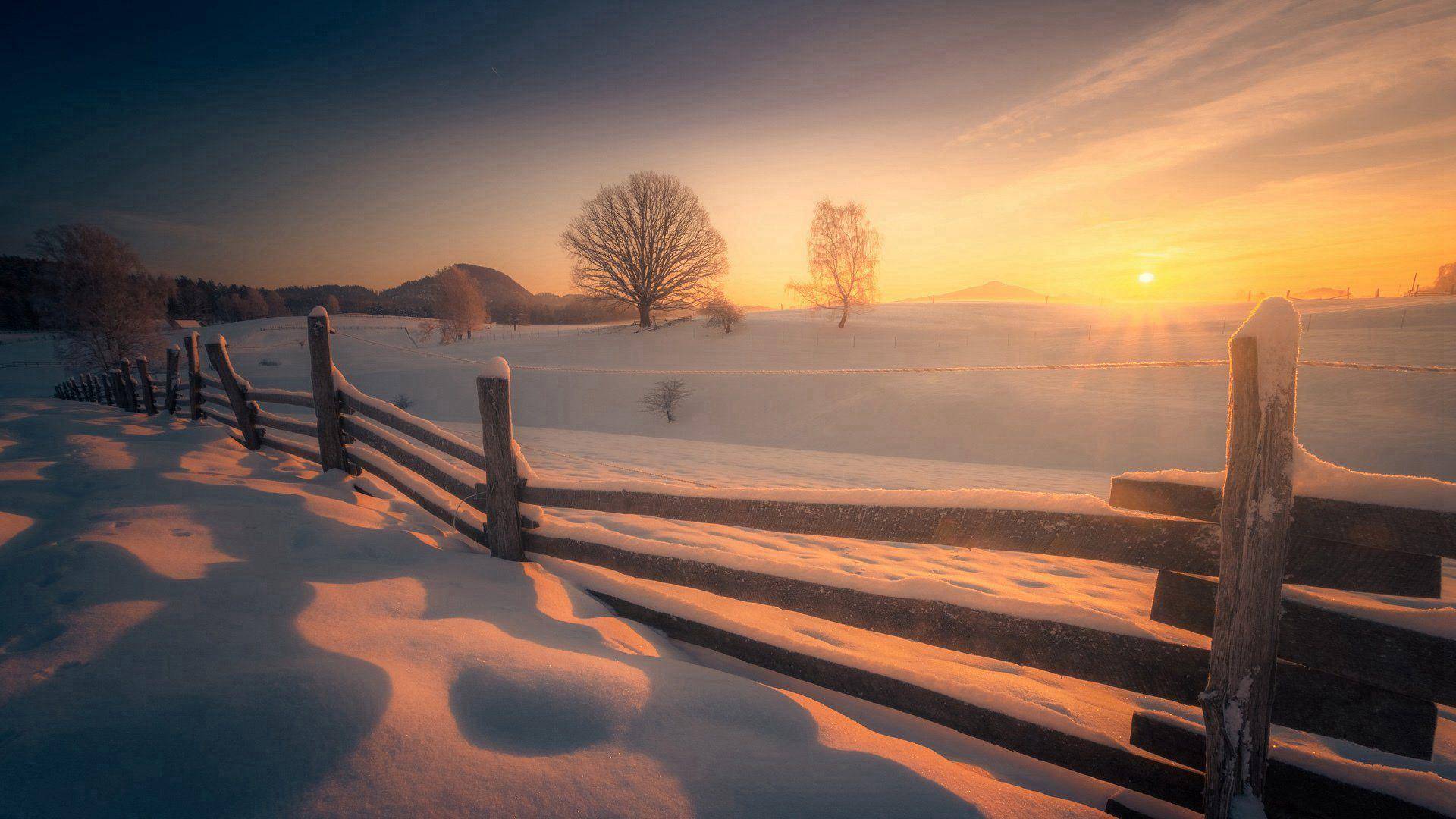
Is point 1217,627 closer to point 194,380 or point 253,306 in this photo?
point 194,380

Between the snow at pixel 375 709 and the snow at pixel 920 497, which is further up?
the snow at pixel 920 497

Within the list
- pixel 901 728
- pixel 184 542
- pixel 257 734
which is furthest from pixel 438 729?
pixel 184 542

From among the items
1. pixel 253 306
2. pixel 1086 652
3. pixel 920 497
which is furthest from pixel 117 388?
pixel 253 306

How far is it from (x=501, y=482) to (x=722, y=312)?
94.2 feet

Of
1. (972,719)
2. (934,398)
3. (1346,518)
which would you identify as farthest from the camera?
(934,398)

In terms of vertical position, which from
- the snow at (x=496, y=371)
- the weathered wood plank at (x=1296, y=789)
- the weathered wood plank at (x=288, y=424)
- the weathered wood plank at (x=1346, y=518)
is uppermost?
the snow at (x=496, y=371)

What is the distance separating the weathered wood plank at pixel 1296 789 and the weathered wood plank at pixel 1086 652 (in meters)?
0.13

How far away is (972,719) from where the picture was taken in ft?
6.16

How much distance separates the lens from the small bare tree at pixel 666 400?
61.3ft

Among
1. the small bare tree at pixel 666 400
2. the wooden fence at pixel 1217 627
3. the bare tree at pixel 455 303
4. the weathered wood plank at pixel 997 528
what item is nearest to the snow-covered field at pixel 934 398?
the small bare tree at pixel 666 400

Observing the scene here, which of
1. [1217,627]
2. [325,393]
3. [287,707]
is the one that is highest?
[325,393]

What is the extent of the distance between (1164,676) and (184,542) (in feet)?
14.4

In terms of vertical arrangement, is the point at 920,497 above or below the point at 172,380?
below

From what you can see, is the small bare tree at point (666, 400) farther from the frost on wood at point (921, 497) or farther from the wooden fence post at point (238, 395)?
the frost on wood at point (921, 497)
